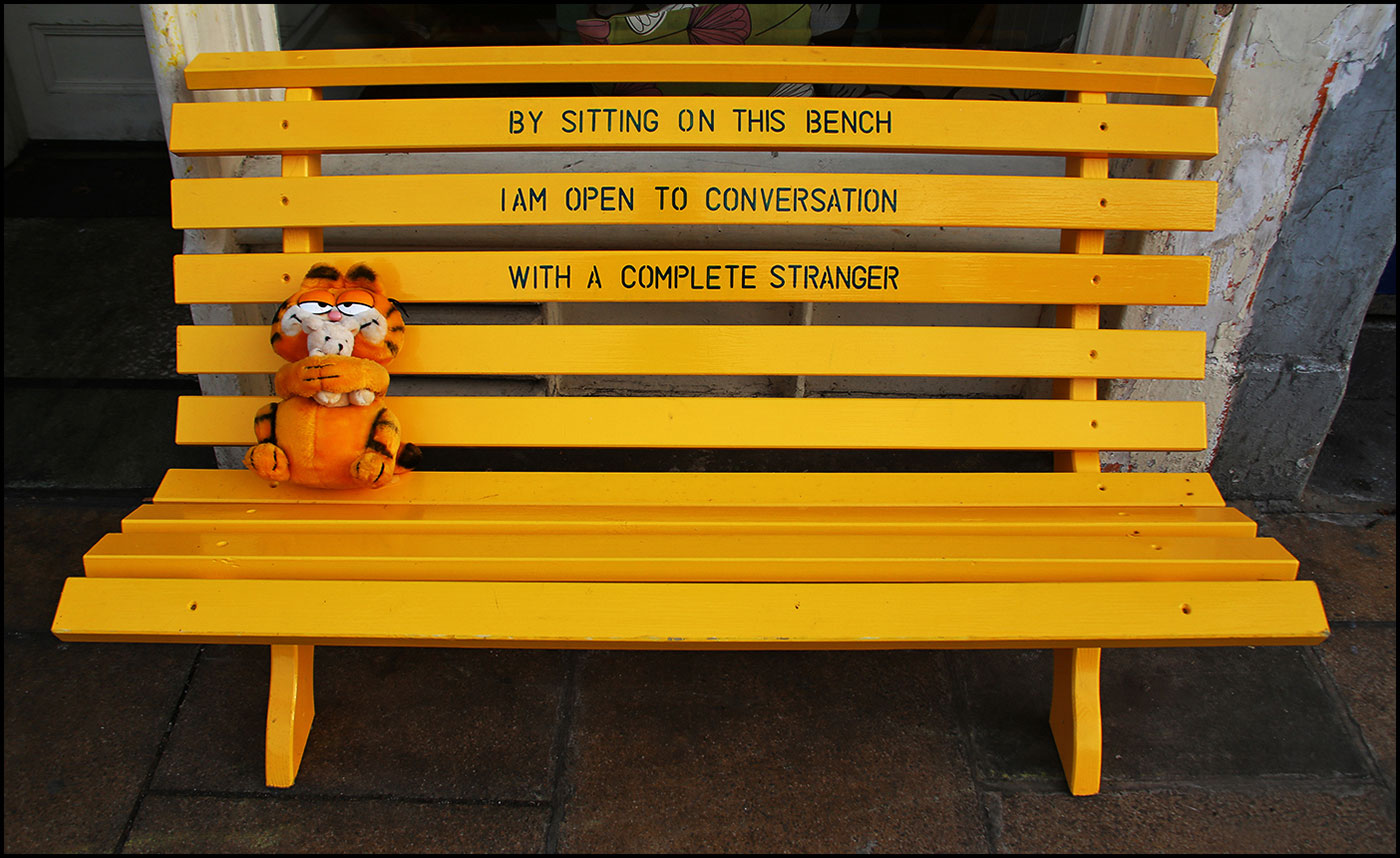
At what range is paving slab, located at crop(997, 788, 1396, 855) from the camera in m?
1.88

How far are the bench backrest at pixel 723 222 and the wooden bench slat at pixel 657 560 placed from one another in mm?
328

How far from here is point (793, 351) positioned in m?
2.08

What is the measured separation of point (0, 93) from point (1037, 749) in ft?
16.9

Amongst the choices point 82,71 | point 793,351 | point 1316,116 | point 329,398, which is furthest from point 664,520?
point 82,71

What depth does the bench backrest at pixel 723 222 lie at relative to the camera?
81.2 inches

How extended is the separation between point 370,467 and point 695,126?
3.38 ft

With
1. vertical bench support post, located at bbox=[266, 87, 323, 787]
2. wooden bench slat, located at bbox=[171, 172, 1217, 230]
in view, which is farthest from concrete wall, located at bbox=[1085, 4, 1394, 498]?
vertical bench support post, located at bbox=[266, 87, 323, 787]

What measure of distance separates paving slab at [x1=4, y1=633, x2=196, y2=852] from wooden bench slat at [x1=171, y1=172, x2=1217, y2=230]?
1104 millimetres

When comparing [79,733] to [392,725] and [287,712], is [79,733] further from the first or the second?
[392,725]

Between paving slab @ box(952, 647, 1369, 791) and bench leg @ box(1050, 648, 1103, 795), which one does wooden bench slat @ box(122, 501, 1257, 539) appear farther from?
paving slab @ box(952, 647, 1369, 791)

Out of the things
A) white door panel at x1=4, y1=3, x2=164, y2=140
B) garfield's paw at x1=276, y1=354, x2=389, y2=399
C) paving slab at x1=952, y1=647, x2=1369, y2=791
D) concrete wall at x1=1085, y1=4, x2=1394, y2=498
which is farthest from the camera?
white door panel at x1=4, y1=3, x2=164, y2=140

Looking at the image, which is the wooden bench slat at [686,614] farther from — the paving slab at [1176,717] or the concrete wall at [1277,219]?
the concrete wall at [1277,219]

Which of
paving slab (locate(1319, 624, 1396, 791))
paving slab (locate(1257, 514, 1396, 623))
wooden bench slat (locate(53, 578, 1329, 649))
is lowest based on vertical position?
paving slab (locate(1319, 624, 1396, 791))

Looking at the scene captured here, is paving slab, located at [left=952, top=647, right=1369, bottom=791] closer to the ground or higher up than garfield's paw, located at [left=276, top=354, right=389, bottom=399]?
closer to the ground
